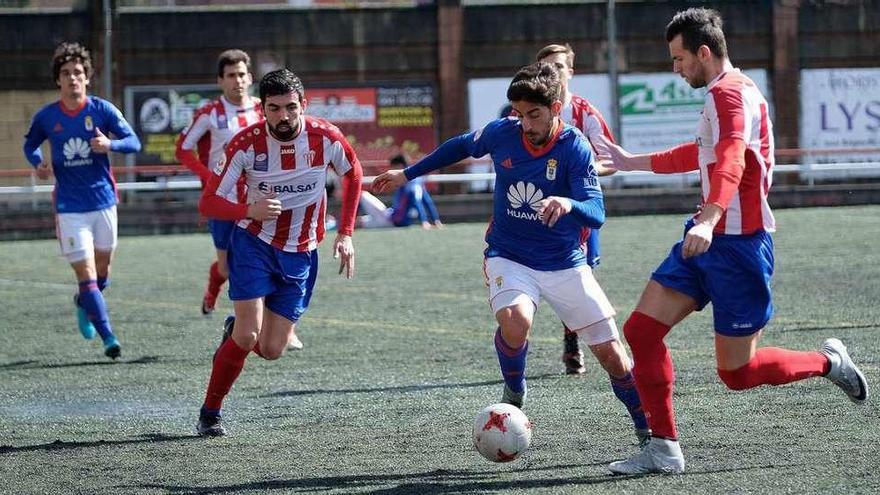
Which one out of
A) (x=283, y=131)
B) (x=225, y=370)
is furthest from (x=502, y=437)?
(x=283, y=131)

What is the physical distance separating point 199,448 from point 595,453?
191 cm

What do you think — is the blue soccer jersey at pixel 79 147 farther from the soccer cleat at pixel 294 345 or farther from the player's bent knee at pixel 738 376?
the player's bent knee at pixel 738 376

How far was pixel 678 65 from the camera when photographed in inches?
243

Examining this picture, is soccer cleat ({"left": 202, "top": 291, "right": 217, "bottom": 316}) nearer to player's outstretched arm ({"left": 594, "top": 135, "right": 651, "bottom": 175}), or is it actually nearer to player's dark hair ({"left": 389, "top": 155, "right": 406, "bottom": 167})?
player's outstretched arm ({"left": 594, "top": 135, "right": 651, "bottom": 175})

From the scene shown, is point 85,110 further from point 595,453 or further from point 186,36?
point 186,36

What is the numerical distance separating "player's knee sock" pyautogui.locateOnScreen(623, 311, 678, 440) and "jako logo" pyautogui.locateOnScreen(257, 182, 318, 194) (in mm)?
2282

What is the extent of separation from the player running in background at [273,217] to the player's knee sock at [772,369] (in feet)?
7.12

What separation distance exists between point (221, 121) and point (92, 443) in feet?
14.4

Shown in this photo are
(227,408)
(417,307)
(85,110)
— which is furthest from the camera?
(417,307)

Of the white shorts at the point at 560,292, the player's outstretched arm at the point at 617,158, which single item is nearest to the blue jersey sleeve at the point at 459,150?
the white shorts at the point at 560,292

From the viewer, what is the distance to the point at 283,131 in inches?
297

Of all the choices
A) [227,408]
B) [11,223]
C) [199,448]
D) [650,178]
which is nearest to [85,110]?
[227,408]

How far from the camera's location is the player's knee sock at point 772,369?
6316mm

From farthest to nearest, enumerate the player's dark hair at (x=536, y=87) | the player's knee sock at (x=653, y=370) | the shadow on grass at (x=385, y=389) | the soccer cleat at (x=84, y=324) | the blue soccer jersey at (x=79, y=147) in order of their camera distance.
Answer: the soccer cleat at (x=84, y=324)
the blue soccer jersey at (x=79, y=147)
the shadow on grass at (x=385, y=389)
the player's dark hair at (x=536, y=87)
the player's knee sock at (x=653, y=370)
